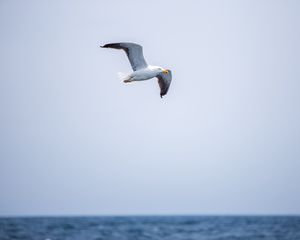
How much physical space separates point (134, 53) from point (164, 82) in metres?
1.19

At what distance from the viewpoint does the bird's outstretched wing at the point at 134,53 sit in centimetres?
1553

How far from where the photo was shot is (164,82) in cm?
1655

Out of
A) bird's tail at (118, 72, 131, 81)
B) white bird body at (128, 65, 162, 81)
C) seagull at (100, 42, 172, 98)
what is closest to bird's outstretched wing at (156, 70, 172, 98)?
seagull at (100, 42, 172, 98)

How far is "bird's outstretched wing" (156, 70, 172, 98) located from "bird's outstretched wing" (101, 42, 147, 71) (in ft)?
2.19

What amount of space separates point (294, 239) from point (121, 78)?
71.3 ft

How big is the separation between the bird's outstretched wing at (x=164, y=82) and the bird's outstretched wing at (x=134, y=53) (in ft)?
2.19

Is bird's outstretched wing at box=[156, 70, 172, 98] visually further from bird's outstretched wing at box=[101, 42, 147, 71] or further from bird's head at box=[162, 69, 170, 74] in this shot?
bird's outstretched wing at box=[101, 42, 147, 71]

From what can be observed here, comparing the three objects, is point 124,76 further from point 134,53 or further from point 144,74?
point 134,53

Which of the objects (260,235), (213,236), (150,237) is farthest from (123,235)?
(260,235)

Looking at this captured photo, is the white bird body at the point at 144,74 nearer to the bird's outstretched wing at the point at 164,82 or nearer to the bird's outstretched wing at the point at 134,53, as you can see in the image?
the bird's outstretched wing at the point at 134,53

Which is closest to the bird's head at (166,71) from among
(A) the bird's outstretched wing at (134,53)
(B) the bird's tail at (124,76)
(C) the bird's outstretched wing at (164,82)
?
(C) the bird's outstretched wing at (164,82)

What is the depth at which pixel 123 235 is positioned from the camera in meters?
36.2

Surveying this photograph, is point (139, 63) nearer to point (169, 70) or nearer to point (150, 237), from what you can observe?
point (169, 70)

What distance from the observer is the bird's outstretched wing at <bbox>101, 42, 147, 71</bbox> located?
51.0 feet
